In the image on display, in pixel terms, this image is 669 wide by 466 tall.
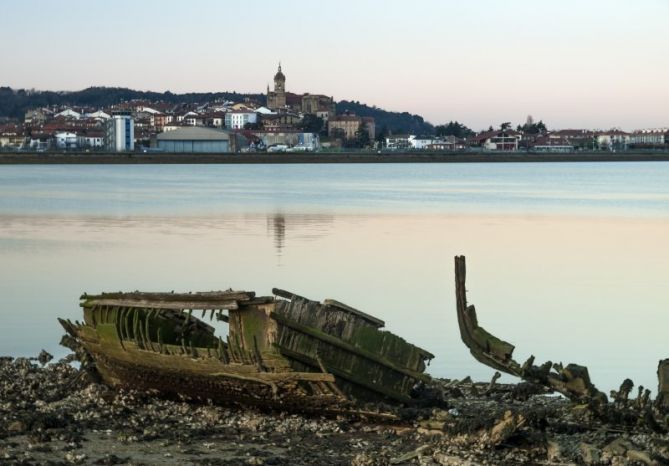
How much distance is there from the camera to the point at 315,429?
1054cm

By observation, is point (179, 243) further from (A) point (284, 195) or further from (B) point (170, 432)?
(A) point (284, 195)

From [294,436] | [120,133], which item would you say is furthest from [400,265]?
[120,133]

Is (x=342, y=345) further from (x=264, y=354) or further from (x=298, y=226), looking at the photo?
(x=298, y=226)

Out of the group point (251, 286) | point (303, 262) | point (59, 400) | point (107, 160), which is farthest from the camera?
point (107, 160)

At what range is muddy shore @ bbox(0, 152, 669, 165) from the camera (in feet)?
494

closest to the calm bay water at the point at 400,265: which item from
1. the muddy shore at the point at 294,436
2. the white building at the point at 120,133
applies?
the muddy shore at the point at 294,436

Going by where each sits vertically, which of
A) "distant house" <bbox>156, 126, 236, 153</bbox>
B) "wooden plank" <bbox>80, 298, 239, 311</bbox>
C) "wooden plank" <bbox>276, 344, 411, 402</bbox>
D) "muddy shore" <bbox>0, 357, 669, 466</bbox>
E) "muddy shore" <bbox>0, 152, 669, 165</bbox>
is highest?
"wooden plank" <bbox>80, 298, 239, 311</bbox>

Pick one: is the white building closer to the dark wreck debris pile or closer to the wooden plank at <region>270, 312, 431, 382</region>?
the dark wreck debris pile

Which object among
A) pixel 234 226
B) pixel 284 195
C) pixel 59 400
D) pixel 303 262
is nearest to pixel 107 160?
pixel 284 195

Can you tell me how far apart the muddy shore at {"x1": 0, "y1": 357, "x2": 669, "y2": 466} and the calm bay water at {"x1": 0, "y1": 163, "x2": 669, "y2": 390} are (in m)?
3.84

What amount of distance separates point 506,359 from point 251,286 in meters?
13.4

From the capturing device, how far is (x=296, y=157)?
538 ft

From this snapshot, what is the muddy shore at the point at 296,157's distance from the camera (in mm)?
150650

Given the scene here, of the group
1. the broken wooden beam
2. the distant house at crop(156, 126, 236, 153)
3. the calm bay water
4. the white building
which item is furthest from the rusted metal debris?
the white building
